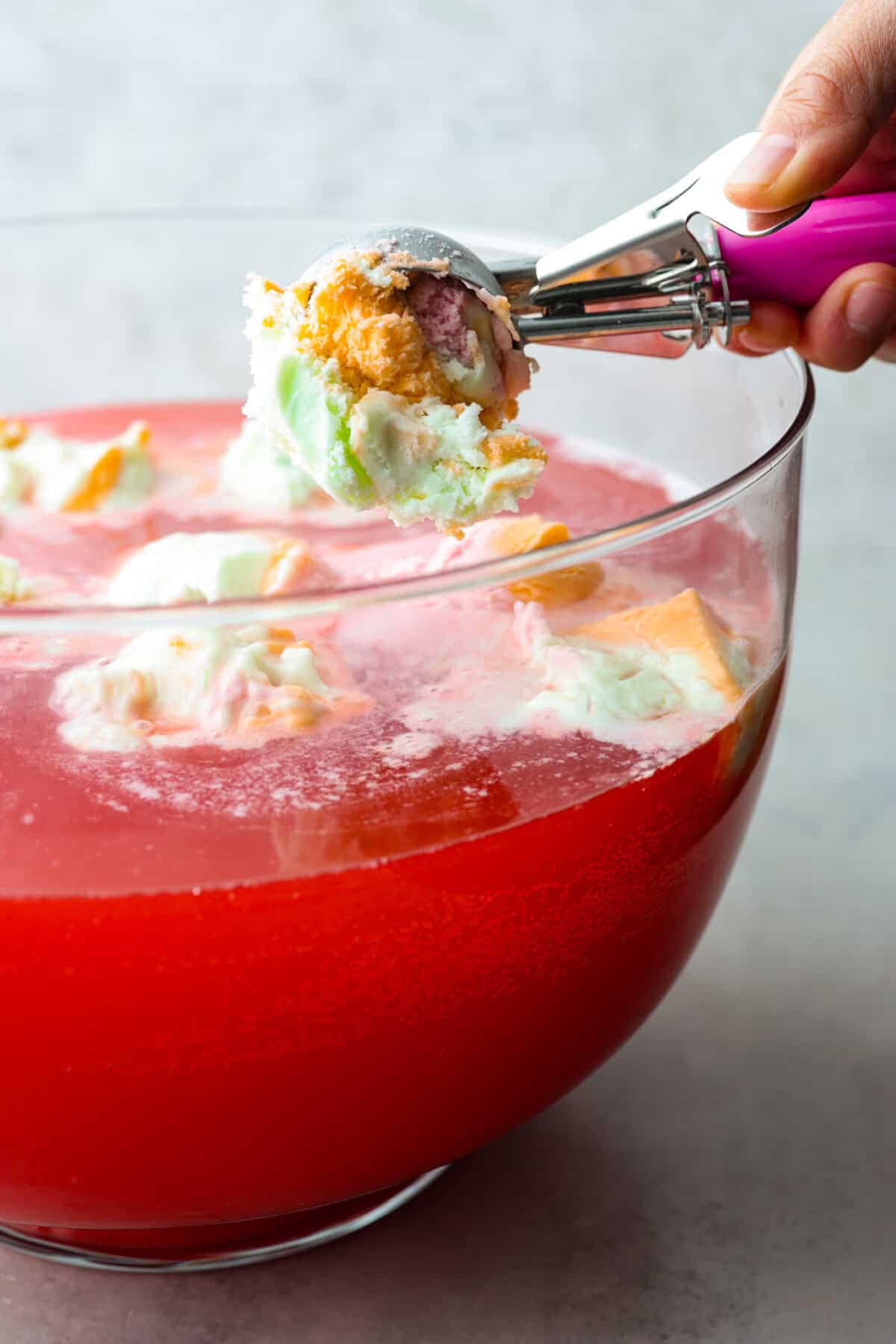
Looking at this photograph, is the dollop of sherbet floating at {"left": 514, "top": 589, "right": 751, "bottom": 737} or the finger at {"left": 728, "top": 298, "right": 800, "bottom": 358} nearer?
the dollop of sherbet floating at {"left": 514, "top": 589, "right": 751, "bottom": 737}

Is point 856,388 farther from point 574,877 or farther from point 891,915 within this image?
point 574,877

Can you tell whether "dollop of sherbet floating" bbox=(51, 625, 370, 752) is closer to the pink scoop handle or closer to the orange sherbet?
the orange sherbet

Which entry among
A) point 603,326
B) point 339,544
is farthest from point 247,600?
point 339,544

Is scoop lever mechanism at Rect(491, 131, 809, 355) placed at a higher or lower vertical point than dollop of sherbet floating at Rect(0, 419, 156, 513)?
higher

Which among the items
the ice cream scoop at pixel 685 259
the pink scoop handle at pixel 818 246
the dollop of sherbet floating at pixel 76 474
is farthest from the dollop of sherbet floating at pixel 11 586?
the pink scoop handle at pixel 818 246

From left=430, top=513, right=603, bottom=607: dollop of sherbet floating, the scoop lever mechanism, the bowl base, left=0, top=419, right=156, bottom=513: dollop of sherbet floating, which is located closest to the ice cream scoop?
the scoop lever mechanism

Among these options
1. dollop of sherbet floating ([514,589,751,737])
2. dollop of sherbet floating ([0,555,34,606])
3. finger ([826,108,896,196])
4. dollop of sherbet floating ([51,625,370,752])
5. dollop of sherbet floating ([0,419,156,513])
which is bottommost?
dollop of sherbet floating ([0,419,156,513])

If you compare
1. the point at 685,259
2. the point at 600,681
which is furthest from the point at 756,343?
the point at 600,681

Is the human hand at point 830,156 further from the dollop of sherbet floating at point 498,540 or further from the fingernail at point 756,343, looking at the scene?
the dollop of sherbet floating at point 498,540
